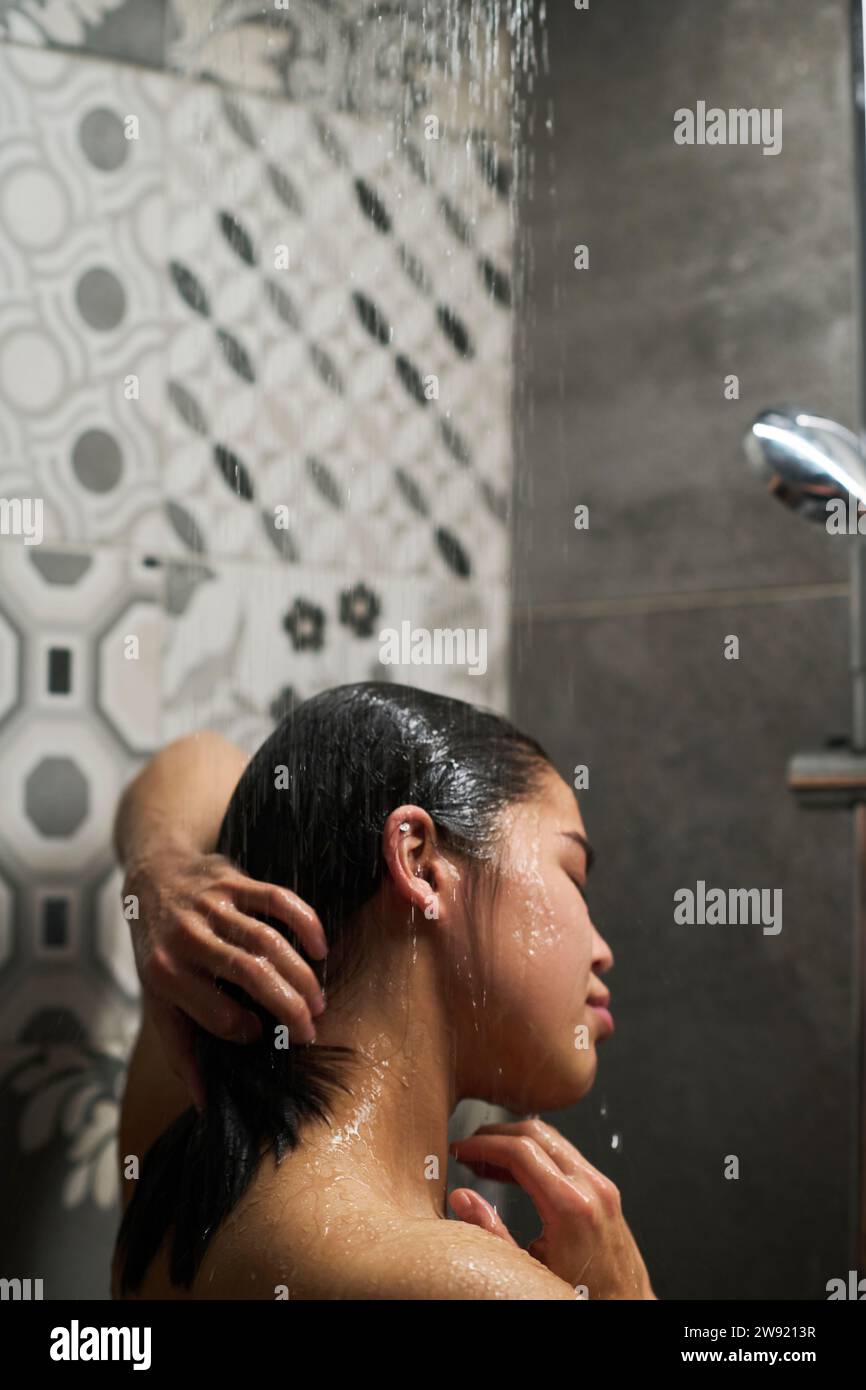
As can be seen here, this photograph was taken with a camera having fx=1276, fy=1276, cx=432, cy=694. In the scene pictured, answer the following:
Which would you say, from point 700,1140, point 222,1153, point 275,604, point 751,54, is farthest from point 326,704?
point 751,54

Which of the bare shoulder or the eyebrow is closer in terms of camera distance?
the bare shoulder

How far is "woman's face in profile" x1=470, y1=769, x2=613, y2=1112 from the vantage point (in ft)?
1.49

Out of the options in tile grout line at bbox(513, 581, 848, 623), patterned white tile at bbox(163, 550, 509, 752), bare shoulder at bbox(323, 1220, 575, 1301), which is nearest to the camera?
bare shoulder at bbox(323, 1220, 575, 1301)

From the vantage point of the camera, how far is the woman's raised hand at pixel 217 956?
1.41 feet

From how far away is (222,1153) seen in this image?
1.40 feet

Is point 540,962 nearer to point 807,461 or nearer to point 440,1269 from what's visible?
point 440,1269

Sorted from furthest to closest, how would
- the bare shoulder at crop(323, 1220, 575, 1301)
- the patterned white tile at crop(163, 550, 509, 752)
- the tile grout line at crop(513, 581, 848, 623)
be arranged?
the tile grout line at crop(513, 581, 848, 623) → the patterned white tile at crop(163, 550, 509, 752) → the bare shoulder at crop(323, 1220, 575, 1301)

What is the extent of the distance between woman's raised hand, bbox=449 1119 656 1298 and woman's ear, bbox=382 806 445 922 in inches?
3.7

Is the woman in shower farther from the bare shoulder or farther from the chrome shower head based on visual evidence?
the chrome shower head

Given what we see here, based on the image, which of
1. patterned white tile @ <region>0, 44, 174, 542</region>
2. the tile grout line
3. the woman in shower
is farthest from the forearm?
the tile grout line

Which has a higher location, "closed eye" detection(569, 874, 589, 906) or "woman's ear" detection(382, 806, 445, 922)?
"woman's ear" detection(382, 806, 445, 922)

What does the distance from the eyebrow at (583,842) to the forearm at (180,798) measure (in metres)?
0.13

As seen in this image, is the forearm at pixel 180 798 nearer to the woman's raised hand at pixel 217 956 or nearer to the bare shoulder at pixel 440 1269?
the woman's raised hand at pixel 217 956

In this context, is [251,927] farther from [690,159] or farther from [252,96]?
[690,159]
